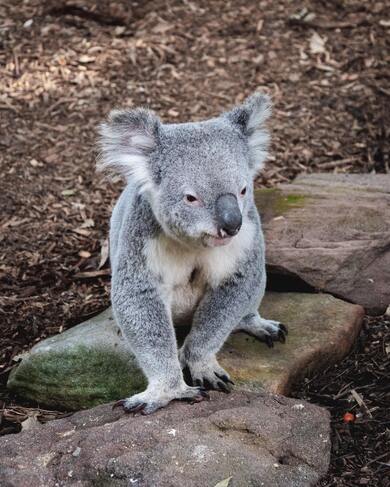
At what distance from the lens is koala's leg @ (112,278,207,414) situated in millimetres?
4375

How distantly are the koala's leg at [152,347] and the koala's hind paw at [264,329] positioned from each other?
2.52 ft

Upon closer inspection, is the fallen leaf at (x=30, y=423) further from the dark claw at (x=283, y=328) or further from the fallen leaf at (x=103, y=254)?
the fallen leaf at (x=103, y=254)

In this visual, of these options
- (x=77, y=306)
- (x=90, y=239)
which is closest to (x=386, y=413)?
(x=77, y=306)

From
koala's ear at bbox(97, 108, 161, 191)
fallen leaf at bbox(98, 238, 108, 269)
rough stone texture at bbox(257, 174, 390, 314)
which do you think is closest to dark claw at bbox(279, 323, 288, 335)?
rough stone texture at bbox(257, 174, 390, 314)

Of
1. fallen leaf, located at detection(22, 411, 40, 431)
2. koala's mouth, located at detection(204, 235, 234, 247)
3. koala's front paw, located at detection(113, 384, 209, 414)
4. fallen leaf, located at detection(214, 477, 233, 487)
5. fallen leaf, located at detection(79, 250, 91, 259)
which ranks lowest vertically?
fallen leaf, located at detection(22, 411, 40, 431)

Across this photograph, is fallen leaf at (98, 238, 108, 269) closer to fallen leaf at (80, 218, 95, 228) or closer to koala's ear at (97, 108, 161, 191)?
fallen leaf at (80, 218, 95, 228)

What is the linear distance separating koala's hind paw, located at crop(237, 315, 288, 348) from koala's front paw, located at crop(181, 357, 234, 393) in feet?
1.72

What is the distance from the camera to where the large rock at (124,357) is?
4930 mm

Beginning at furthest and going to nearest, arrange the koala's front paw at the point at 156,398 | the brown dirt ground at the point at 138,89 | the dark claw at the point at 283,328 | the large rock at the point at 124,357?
the brown dirt ground at the point at 138,89 → the dark claw at the point at 283,328 → the large rock at the point at 124,357 → the koala's front paw at the point at 156,398

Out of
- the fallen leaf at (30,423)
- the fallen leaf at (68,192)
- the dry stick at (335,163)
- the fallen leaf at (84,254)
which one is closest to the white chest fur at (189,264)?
the fallen leaf at (30,423)

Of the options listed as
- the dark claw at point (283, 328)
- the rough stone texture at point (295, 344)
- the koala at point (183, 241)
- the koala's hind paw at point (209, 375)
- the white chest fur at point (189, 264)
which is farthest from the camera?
the dark claw at point (283, 328)

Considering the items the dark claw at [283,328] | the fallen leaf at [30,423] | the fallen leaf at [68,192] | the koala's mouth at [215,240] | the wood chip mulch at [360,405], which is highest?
the koala's mouth at [215,240]

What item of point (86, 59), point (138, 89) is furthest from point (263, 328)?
point (86, 59)

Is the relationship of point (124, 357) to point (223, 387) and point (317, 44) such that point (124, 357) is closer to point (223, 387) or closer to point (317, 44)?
point (223, 387)
